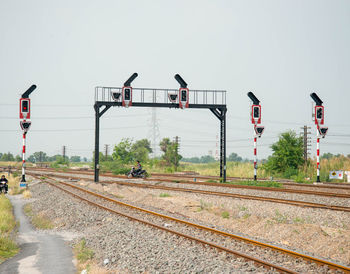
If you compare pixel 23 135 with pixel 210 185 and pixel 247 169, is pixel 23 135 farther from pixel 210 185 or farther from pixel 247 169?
pixel 247 169

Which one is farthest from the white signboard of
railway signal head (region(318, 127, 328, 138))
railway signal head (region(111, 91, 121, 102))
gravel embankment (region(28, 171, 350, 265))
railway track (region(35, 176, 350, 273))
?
railway track (region(35, 176, 350, 273))

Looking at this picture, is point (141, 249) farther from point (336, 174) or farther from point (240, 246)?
point (336, 174)

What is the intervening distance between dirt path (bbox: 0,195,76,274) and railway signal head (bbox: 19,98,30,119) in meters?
14.3

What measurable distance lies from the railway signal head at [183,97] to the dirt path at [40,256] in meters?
16.5

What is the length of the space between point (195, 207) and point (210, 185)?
8.40 m

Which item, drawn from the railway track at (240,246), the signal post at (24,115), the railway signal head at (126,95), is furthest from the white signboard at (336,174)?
the signal post at (24,115)

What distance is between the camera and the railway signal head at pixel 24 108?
26109 millimetres

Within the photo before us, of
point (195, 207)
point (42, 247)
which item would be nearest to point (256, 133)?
point (195, 207)

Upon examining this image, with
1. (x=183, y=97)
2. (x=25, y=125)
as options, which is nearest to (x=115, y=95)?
(x=183, y=97)

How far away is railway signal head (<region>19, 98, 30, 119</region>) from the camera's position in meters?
26.1

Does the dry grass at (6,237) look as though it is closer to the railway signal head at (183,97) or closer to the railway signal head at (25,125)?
the railway signal head at (25,125)

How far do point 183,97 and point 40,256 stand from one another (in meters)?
19.5

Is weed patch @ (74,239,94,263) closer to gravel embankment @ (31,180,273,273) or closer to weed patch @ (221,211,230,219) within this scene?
gravel embankment @ (31,180,273,273)

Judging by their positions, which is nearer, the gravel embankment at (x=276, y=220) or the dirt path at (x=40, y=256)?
the dirt path at (x=40, y=256)
